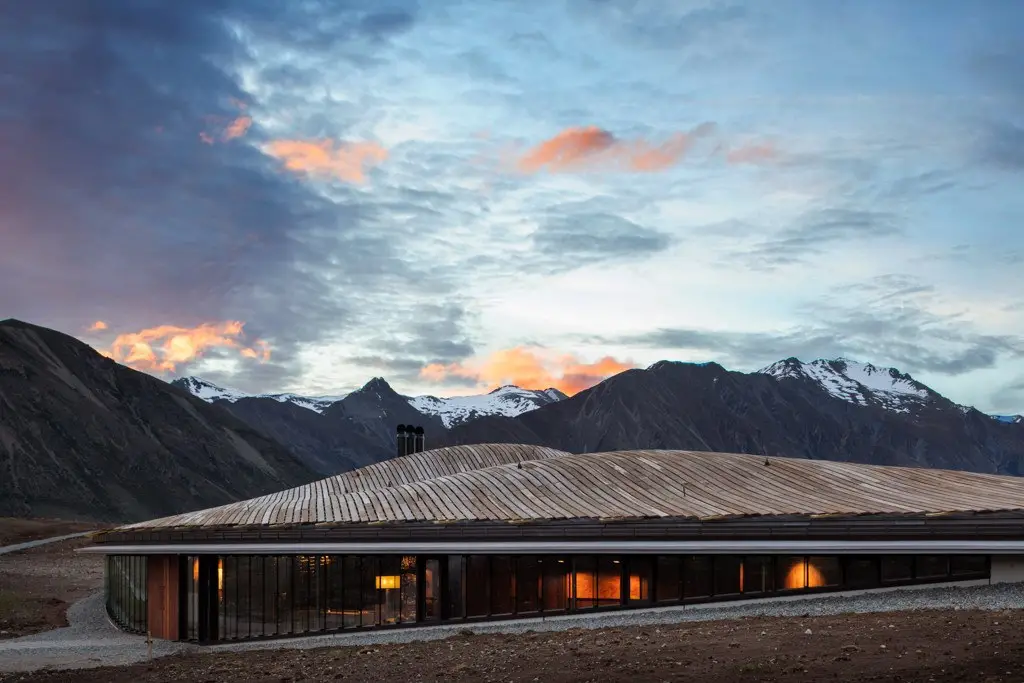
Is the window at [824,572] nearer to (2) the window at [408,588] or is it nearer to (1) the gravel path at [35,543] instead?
(2) the window at [408,588]

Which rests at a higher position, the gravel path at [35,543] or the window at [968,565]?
the window at [968,565]

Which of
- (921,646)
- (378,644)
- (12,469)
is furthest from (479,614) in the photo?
(12,469)

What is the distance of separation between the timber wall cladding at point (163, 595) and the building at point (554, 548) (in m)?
0.07

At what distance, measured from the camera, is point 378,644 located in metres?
32.2

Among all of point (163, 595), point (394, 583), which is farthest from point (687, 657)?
point (163, 595)

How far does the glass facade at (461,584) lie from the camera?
33.0 metres

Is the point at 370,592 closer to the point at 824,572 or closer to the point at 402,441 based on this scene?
the point at 824,572

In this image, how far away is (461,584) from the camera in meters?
35.7

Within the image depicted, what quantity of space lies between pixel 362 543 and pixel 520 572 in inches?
212

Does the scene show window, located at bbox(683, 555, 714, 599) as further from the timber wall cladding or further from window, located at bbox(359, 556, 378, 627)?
the timber wall cladding

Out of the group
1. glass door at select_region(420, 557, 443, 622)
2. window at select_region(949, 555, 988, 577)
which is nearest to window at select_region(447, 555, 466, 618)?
glass door at select_region(420, 557, 443, 622)

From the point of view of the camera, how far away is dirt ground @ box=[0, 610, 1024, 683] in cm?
2189

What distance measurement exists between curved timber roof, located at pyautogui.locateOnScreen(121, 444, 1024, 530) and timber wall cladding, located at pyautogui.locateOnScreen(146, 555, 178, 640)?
1.44 meters

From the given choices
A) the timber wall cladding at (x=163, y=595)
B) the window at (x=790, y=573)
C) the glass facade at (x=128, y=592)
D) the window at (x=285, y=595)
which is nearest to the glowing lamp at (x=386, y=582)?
the window at (x=285, y=595)
